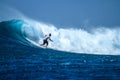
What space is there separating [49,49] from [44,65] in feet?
9.53

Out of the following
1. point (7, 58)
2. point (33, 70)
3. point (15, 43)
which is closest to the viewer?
point (33, 70)

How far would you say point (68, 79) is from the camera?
4680 millimetres

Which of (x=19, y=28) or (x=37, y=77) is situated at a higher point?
(x=19, y=28)

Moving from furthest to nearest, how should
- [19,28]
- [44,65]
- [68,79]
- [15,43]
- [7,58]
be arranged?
[19,28], [15,43], [7,58], [44,65], [68,79]

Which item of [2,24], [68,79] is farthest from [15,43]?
[68,79]

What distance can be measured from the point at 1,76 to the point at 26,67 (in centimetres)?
113

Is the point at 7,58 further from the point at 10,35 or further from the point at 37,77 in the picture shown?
the point at 10,35

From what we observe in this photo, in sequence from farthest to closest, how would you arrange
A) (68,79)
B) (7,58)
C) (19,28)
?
1. (19,28)
2. (7,58)
3. (68,79)

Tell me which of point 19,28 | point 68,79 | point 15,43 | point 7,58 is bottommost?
point 68,79

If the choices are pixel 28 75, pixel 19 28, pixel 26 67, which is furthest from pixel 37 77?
pixel 19 28

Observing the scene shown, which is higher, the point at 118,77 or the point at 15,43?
the point at 15,43

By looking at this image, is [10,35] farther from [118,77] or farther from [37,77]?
[118,77]

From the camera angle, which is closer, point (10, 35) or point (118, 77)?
point (118, 77)

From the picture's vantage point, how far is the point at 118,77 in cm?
501
